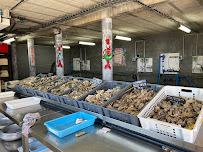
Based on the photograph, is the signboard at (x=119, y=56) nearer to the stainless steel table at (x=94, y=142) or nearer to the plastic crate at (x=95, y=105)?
the plastic crate at (x=95, y=105)

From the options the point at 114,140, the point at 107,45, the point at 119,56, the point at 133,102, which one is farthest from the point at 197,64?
the point at 114,140

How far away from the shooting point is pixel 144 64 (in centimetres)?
998

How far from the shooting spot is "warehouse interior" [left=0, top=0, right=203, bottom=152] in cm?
162

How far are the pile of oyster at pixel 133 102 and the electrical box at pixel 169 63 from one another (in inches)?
288

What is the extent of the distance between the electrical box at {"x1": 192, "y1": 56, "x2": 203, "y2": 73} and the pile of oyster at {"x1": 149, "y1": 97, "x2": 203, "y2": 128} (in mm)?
7115

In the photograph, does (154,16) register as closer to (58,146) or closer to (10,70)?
(58,146)

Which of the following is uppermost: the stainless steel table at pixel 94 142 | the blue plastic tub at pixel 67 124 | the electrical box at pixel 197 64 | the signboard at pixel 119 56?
the signboard at pixel 119 56

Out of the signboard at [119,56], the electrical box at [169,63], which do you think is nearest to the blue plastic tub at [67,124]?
the electrical box at [169,63]

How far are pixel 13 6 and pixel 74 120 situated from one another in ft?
13.1

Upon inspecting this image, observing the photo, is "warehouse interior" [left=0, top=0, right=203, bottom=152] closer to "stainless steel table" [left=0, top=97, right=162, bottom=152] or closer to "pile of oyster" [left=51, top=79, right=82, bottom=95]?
"stainless steel table" [left=0, top=97, right=162, bottom=152]

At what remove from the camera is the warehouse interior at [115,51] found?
1624 millimetres

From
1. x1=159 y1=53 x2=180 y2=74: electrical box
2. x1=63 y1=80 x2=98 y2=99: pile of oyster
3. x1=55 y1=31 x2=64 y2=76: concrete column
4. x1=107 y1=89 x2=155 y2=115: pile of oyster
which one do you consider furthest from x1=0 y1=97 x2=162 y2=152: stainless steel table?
x1=159 y1=53 x2=180 y2=74: electrical box

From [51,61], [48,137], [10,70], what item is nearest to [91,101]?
[48,137]

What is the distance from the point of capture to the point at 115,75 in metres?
11.8
